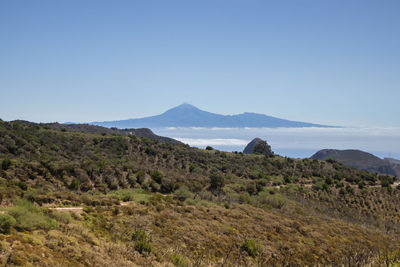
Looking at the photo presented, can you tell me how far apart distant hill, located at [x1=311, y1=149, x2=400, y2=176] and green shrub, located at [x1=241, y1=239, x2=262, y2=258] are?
136 meters

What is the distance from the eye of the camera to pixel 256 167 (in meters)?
55.2

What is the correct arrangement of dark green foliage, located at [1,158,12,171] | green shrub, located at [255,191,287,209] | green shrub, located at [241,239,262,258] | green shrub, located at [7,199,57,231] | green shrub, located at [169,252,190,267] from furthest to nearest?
green shrub, located at [255,191,287,209]
dark green foliage, located at [1,158,12,171]
green shrub, located at [241,239,262,258]
green shrub, located at [169,252,190,267]
green shrub, located at [7,199,57,231]

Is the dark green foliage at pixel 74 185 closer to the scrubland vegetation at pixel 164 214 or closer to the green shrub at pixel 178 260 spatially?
the scrubland vegetation at pixel 164 214

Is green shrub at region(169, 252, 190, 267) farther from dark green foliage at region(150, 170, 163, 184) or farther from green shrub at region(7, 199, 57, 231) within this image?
dark green foliage at region(150, 170, 163, 184)

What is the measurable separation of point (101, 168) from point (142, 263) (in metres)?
23.5

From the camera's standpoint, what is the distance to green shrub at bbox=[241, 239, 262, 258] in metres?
15.6

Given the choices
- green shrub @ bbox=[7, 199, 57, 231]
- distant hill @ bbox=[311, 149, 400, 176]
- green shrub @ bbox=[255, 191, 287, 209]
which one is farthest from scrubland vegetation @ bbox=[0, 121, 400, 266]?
distant hill @ bbox=[311, 149, 400, 176]

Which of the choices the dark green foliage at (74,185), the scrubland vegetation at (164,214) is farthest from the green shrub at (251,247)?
the dark green foliage at (74,185)

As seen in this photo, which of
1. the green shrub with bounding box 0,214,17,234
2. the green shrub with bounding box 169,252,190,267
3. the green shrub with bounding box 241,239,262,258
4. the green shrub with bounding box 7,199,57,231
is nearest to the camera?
the green shrub with bounding box 0,214,17,234

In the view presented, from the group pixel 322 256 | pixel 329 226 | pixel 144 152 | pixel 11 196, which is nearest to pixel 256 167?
pixel 144 152

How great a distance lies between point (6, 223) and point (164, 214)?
9599 millimetres

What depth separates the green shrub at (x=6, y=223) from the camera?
9.37m

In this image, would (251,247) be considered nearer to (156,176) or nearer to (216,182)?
Answer: (216,182)

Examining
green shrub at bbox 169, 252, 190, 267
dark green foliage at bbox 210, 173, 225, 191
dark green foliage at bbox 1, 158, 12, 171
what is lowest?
dark green foliage at bbox 210, 173, 225, 191
